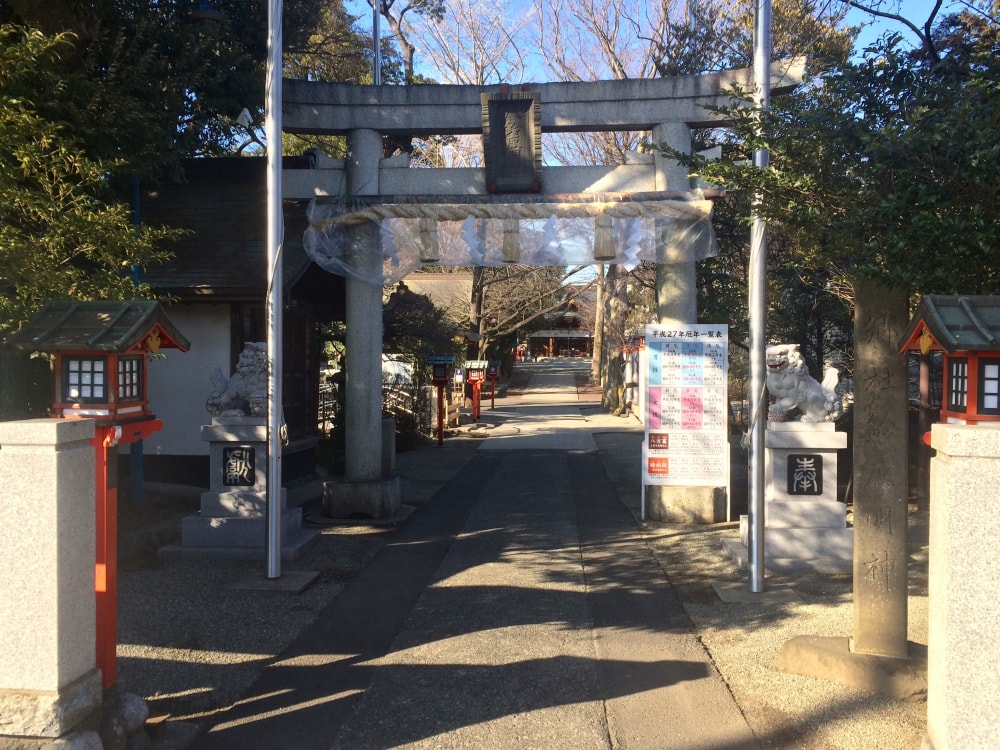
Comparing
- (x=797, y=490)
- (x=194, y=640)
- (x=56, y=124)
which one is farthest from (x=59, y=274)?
(x=797, y=490)

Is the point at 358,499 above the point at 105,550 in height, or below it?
below

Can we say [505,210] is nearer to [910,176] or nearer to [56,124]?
[56,124]

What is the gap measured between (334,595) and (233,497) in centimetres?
208

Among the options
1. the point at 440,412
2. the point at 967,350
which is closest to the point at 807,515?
the point at 967,350

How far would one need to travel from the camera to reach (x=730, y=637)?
6.37 m

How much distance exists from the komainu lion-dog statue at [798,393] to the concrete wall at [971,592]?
4942 millimetres

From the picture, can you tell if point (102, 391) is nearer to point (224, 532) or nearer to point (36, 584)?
point (36, 584)

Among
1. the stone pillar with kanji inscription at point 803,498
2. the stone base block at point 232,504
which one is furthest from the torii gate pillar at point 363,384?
the stone pillar with kanji inscription at point 803,498

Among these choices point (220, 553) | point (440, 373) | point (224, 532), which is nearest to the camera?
point (220, 553)

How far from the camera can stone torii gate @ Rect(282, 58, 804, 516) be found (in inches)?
391

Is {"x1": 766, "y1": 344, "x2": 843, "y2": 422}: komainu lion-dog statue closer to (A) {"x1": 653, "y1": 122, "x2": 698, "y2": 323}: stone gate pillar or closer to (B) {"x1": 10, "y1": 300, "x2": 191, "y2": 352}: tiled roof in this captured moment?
(A) {"x1": 653, "y1": 122, "x2": 698, "y2": 323}: stone gate pillar

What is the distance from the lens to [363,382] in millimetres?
10812

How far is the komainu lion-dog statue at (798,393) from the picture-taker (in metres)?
8.56

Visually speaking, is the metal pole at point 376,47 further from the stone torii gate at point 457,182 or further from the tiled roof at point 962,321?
the tiled roof at point 962,321
